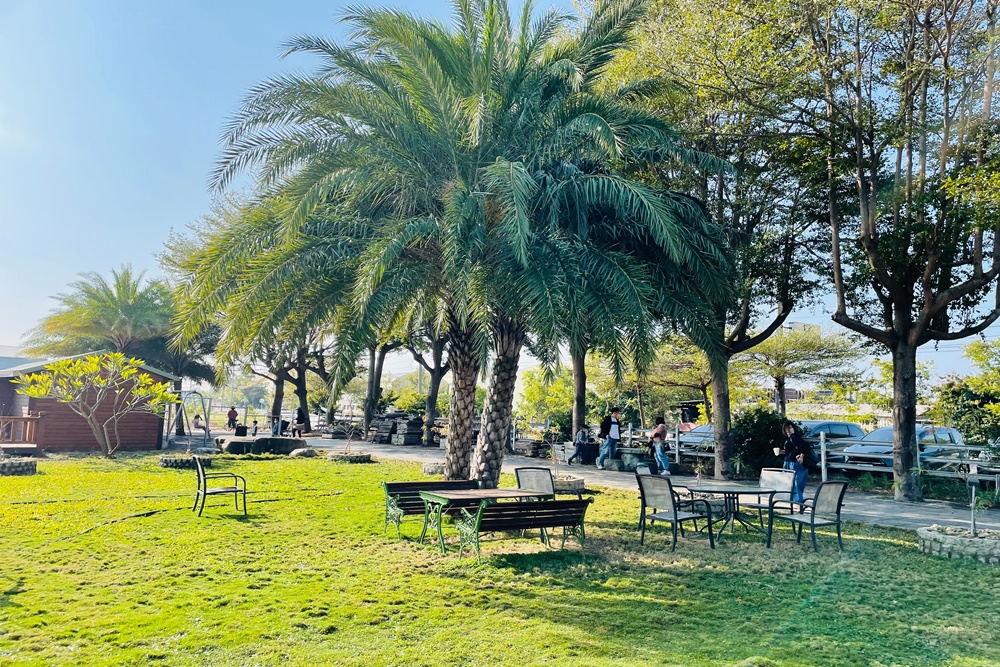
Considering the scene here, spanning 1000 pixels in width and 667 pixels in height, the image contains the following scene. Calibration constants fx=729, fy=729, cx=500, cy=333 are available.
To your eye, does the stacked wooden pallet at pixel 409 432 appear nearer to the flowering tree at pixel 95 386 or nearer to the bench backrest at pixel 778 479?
the flowering tree at pixel 95 386

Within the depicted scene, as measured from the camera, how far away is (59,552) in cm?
843

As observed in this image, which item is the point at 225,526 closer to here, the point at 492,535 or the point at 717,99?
the point at 492,535

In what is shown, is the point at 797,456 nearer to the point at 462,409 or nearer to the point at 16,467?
the point at 462,409

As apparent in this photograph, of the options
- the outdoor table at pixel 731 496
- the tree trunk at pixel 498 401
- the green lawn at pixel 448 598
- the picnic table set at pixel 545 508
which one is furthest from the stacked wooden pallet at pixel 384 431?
the outdoor table at pixel 731 496

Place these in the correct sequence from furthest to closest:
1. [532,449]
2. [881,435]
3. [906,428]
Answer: [532,449]
[881,435]
[906,428]

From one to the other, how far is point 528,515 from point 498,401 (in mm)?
3647

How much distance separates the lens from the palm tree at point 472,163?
10.1m

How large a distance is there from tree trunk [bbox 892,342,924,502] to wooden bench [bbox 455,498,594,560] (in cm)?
927

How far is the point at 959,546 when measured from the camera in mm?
9227

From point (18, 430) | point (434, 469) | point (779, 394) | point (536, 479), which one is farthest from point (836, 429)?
point (18, 430)

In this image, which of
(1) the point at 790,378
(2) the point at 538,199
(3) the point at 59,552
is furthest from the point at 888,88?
(1) the point at 790,378

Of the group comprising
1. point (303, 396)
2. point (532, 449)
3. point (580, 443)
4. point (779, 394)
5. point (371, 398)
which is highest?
point (779, 394)

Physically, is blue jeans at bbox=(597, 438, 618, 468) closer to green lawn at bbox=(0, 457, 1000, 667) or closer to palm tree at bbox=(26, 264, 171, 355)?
green lawn at bbox=(0, 457, 1000, 667)

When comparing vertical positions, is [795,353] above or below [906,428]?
above
